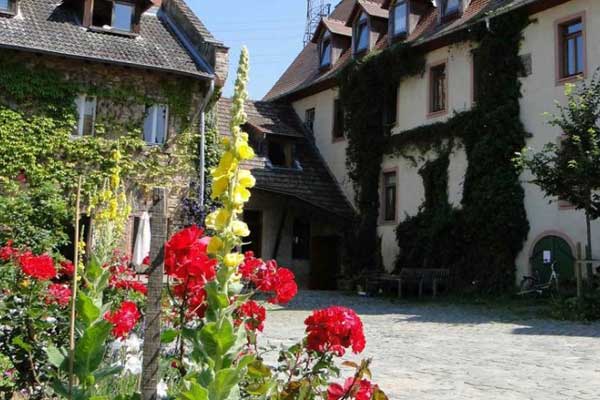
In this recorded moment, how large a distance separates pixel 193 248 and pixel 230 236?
78cm

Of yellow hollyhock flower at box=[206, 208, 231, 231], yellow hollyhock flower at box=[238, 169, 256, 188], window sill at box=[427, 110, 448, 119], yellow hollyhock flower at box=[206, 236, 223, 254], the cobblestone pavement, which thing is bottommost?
the cobblestone pavement

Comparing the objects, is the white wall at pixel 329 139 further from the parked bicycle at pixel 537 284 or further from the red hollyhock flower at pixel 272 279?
the red hollyhock flower at pixel 272 279

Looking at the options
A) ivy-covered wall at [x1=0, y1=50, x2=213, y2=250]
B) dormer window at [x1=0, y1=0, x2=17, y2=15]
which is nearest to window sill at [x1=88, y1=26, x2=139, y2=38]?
ivy-covered wall at [x1=0, y1=50, x2=213, y2=250]

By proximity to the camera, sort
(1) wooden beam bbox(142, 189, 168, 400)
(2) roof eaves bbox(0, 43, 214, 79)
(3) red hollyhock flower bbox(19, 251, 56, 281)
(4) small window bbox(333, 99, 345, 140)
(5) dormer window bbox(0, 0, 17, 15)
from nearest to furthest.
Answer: (1) wooden beam bbox(142, 189, 168, 400), (3) red hollyhock flower bbox(19, 251, 56, 281), (2) roof eaves bbox(0, 43, 214, 79), (5) dormer window bbox(0, 0, 17, 15), (4) small window bbox(333, 99, 345, 140)

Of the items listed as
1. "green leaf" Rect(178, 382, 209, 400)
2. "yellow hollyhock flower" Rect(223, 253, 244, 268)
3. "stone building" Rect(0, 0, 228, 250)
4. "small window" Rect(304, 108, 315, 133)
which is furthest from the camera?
"small window" Rect(304, 108, 315, 133)

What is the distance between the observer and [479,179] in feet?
63.1

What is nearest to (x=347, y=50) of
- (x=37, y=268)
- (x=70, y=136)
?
(x=70, y=136)

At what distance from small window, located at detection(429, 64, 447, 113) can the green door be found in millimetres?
5972

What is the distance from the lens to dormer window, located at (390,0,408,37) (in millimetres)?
23422

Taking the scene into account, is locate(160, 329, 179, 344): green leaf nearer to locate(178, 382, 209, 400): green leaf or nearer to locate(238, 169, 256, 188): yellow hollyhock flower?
locate(178, 382, 209, 400): green leaf

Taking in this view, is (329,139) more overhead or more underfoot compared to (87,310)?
more overhead

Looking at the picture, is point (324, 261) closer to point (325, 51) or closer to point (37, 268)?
point (325, 51)

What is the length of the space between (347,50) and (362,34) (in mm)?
1457

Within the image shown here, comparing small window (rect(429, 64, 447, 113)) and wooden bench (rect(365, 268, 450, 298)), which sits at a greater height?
small window (rect(429, 64, 447, 113))
